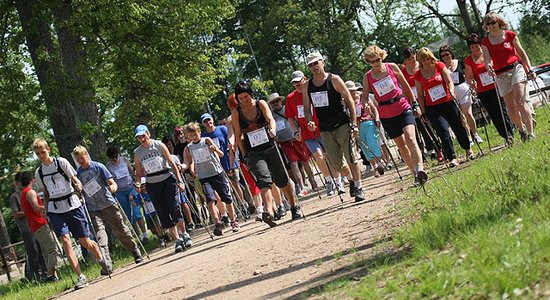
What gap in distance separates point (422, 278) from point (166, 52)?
59.1 ft

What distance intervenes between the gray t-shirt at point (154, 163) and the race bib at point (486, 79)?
5.03 m

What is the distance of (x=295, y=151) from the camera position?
55.9 ft

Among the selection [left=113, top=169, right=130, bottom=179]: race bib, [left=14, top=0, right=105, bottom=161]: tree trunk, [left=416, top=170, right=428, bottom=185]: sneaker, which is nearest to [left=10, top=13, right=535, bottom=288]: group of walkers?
[left=416, top=170, right=428, bottom=185]: sneaker

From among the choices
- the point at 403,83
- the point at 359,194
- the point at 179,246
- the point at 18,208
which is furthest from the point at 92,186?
the point at 403,83

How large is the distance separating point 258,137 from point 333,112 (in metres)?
1.10

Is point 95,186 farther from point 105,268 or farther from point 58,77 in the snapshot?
point 58,77

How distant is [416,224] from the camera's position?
24.0ft

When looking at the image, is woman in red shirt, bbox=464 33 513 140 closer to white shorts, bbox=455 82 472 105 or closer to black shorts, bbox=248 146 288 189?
white shorts, bbox=455 82 472 105

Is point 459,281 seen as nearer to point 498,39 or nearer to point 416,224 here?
point 416,224

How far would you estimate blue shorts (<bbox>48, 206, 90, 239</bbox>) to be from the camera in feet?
40.4

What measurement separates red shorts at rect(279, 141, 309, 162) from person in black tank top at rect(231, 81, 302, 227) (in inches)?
171

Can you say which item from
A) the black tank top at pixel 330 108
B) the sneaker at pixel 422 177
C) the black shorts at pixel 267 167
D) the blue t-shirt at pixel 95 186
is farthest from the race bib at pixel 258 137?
the sneaker at pixel 422 177

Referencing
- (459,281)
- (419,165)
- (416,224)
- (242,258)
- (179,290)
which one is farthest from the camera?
(419,165)

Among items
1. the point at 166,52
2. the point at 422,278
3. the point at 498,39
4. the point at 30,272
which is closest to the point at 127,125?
the point at 166,52
